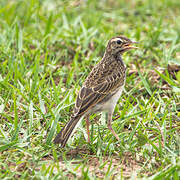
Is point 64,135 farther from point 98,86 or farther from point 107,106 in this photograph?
point 98,86

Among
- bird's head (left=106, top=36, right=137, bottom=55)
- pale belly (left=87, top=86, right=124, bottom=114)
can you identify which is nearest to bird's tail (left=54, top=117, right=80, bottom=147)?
pale belly (left=87, top=86, right=124, bottom=114)

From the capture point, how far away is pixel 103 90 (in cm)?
602

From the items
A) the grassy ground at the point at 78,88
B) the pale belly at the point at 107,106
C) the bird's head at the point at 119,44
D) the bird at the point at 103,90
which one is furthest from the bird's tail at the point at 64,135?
the bird's head at the point at 119,44

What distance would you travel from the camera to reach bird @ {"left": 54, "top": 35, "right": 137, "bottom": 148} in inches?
220

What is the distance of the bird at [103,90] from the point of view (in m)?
5.60

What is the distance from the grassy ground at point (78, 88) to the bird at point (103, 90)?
32 cm

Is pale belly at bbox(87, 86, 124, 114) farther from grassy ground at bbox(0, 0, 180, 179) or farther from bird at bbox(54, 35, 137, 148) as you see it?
grassy ground at bbox(0, 0, 180, 179)

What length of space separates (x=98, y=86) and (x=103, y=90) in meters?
0.10

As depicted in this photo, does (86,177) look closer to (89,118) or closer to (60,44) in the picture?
(89,118)

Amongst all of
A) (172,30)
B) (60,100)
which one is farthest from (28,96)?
(172,30)

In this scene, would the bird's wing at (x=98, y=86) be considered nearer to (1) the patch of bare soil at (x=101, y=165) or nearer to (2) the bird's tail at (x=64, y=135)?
(2) the bird's tail at (x=64, y=135)

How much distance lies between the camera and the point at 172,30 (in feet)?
32.0

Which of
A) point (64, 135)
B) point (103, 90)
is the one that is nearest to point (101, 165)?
point (64, 135)

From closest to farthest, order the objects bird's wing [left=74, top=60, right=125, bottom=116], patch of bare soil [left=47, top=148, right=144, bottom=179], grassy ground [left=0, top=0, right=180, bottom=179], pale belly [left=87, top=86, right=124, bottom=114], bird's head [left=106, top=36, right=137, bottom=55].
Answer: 1. patch of bare soil [left=47, top=148, right=144, bottom=179]
2. grassy ground [left=0, top=0, right=180, bottom=179]
3. bird's wing [left=74, top=60, right=125, bottom=116]
4. pale belly [left=87, top=86, right=124, bottom=114]
5. bird's head [left=106, top=36, right=137, bottom=55]
